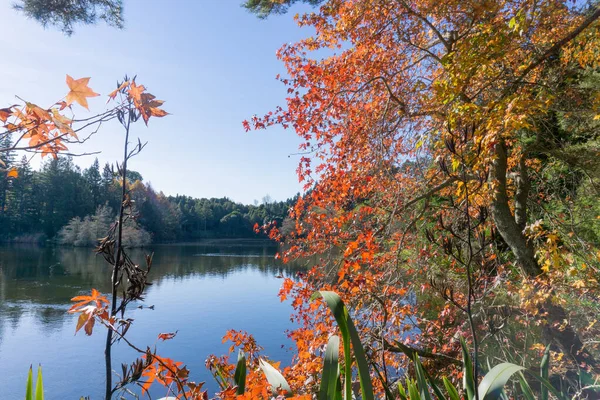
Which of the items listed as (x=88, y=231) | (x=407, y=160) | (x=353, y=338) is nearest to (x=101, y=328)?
(x=407, y=160)

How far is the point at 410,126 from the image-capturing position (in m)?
4.68

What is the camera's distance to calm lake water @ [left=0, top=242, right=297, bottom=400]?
29.1 feet

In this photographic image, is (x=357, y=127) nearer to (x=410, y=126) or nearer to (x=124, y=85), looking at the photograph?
(x=410, y=126)

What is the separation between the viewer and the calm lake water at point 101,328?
350 inches

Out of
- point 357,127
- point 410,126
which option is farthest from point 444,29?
point 357,127

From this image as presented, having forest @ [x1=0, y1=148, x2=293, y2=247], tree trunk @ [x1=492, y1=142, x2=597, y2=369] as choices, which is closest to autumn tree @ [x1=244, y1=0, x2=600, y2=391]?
tree trunk @ [x1=492, y1=142, x2=597, y2=369]

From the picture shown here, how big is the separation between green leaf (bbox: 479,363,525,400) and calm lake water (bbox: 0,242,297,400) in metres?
3.10

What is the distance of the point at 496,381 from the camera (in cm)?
82

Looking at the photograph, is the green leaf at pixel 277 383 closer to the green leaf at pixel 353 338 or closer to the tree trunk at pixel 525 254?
the green leaf at pixel 353 338

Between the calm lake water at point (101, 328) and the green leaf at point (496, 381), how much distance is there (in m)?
3.10

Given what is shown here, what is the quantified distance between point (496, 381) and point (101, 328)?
47.6 feet

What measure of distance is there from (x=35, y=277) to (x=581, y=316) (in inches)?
849

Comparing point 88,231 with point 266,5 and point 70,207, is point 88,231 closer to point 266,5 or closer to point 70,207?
point 70,207

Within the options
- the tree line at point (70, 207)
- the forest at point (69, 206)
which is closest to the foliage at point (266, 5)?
the tree line at point (70, 207)
